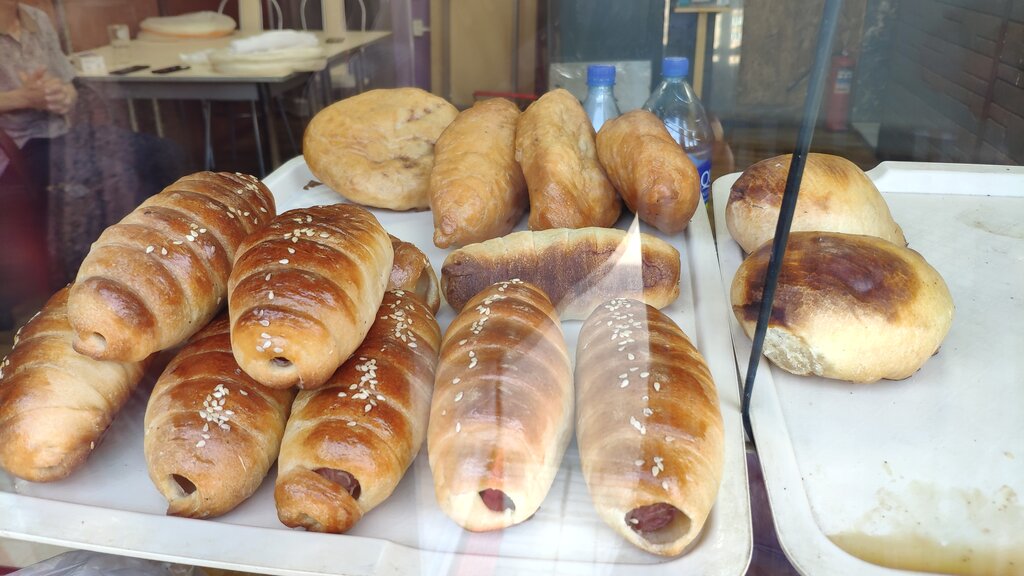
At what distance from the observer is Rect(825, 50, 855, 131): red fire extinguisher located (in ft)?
2.88

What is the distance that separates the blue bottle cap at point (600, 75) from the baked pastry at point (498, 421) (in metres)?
0.78

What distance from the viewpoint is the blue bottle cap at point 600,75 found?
155cm

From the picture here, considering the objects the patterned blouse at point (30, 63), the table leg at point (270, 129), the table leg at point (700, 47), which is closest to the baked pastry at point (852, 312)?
the table leg at point (700, 47)

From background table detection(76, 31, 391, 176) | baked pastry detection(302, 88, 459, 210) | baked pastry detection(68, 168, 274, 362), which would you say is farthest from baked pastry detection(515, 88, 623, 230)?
baked pastry detection(68, 168, 274, 362)

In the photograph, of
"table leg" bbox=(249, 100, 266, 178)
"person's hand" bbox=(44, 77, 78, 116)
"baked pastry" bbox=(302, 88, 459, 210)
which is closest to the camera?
"person's hand" bbox=(44, 77, 78, 116)

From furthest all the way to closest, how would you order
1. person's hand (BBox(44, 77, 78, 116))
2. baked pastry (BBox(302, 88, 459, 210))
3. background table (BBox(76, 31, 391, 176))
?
baked pastry (BBox(302, 88, 459, 210))
background table (BBox(76, 31, 391, 176))
person's hand (BBox(44, 77, 78, 116))

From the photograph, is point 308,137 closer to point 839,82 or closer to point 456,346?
point 456,346

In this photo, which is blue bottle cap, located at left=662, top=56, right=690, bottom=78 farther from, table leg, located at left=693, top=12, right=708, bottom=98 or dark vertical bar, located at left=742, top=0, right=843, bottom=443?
dark vertical bar, located at left=742, top=0, right=843, bottom=443

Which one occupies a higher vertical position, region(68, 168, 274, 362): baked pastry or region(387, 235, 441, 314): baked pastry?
region(68, 168, 274, 362): baked pastry

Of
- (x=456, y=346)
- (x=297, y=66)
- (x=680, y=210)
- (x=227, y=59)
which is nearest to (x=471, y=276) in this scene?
(x=456, y=346)

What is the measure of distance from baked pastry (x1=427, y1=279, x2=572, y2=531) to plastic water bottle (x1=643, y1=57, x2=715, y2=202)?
781 millimetres

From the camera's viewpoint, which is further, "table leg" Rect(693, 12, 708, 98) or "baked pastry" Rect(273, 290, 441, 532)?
"table leg" Rect(693, 12, 708, 98)

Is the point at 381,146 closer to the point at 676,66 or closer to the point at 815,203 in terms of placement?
the point at 676,66

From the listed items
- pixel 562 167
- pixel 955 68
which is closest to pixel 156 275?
pixel 562 167
